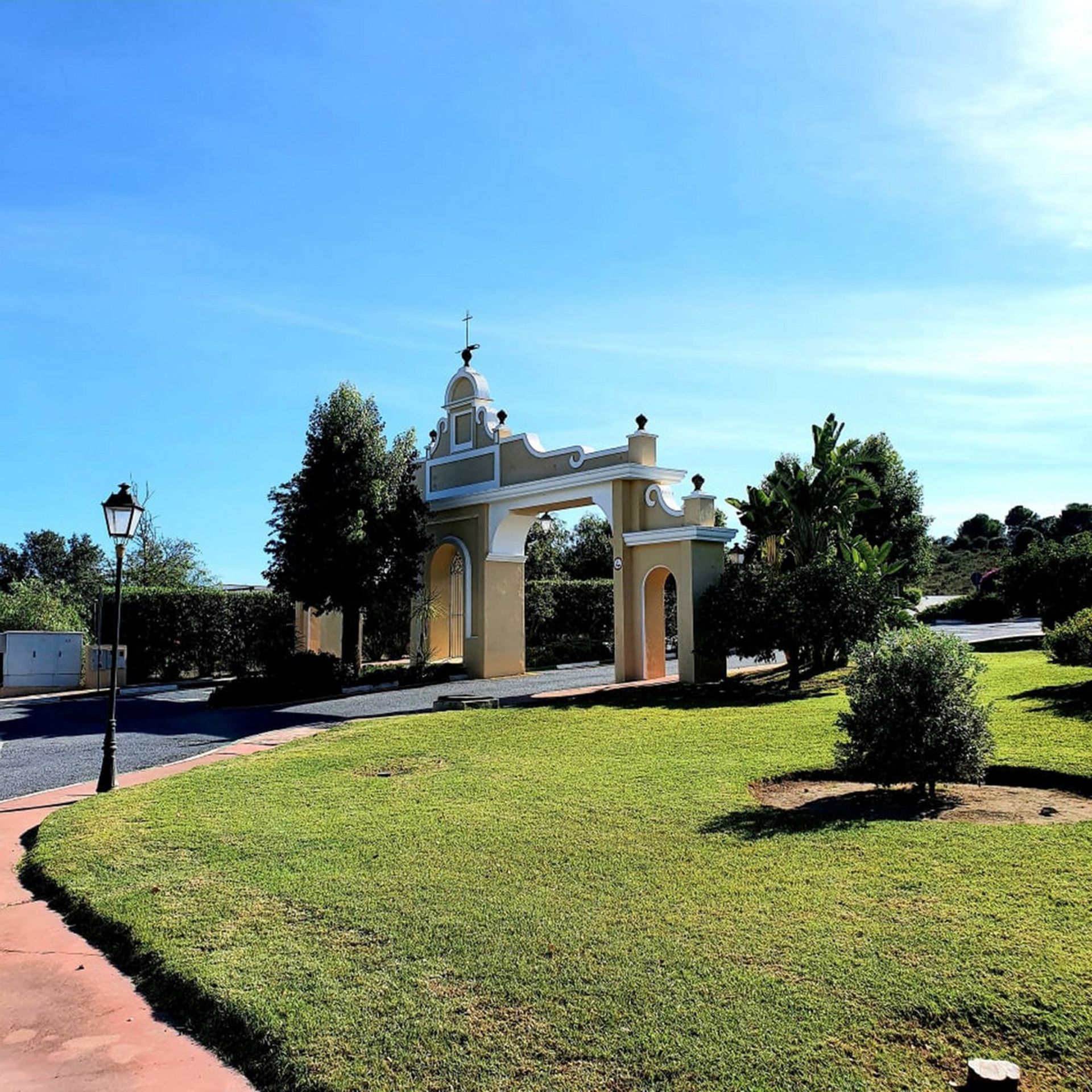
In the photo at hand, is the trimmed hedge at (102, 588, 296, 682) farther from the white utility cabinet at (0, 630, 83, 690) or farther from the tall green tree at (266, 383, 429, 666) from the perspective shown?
the tall green tree at (266, 383, 429, 666)

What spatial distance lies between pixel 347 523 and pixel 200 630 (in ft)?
25.6

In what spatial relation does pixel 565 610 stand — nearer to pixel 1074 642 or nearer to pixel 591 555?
pixel 591 555

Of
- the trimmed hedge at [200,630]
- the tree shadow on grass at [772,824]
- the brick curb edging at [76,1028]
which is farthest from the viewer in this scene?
the trimmed hedge at [200,630]

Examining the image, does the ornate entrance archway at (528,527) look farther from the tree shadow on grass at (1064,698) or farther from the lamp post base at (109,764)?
the lamp post base at (109,764)

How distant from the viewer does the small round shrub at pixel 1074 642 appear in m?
12.4

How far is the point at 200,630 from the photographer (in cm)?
2677

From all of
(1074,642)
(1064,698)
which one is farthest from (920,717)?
(1074,642)

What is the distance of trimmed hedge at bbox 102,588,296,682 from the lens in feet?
84.8

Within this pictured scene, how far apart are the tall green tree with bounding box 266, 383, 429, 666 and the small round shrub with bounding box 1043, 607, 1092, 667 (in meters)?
14.3

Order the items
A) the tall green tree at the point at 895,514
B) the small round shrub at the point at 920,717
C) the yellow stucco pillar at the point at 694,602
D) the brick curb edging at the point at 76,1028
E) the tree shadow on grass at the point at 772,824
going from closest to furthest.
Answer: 1. the brick curb edging at the point at 76,1028
2. the tree shadow on grass at the point at 772,824
3. the small round shrub at the point at 920,717
4. the yellow stucco pillar at the point at 694,602
5. the tall green tree at the point at 895,514

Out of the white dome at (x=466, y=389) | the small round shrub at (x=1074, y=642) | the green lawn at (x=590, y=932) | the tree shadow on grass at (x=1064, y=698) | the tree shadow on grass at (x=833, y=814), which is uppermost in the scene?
the white dome at (x=466, y=389)

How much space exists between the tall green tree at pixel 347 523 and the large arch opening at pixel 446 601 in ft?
4.50

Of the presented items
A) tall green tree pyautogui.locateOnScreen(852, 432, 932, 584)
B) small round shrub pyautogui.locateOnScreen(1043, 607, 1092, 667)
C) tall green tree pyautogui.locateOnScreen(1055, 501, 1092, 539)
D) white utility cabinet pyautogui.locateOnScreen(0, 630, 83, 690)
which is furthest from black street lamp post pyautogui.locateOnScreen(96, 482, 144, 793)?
tall green tree pyautogui.locateOnScreen(1055, 501, 1092, 539)

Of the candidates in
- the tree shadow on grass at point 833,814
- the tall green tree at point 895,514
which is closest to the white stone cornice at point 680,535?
the tree shadow on grass at point 833,814
